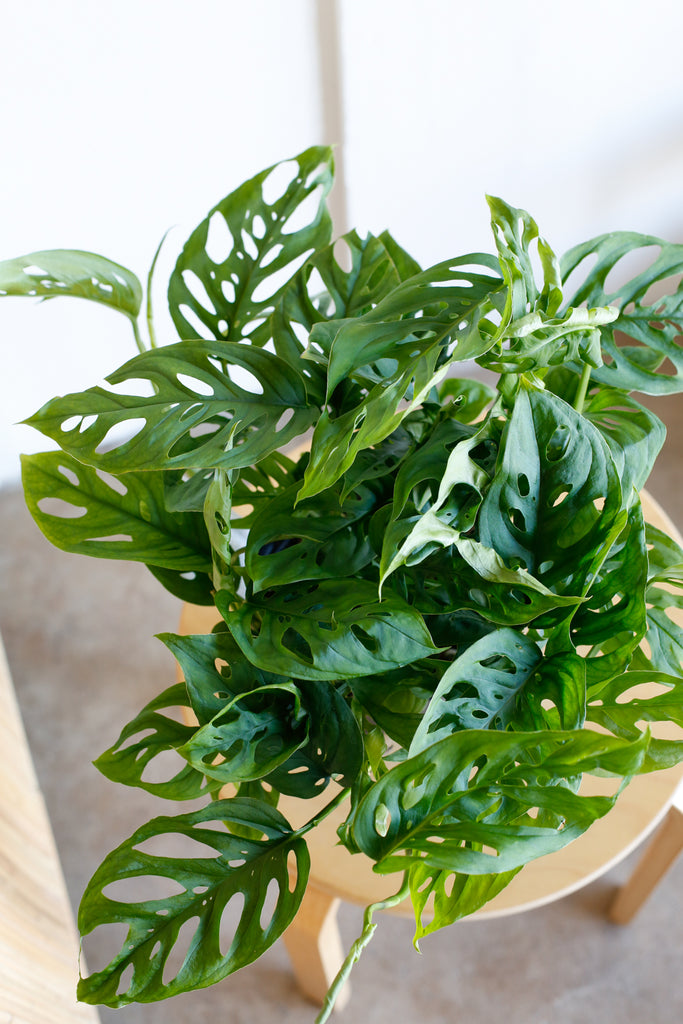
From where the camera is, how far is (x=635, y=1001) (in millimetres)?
1225

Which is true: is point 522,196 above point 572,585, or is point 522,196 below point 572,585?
above

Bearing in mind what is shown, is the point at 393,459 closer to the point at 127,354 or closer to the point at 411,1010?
the point at 411,1010

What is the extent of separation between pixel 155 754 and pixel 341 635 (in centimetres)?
20

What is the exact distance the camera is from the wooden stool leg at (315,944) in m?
0.95

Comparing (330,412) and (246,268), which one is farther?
(246,268)

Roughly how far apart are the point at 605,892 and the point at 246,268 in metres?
1.06

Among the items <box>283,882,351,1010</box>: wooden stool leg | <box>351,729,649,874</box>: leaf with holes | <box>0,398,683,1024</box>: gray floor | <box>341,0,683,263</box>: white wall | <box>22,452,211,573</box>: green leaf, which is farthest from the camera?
<box>341,0,683,263</box>: white wall

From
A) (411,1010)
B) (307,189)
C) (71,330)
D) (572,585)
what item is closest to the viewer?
(572,585)

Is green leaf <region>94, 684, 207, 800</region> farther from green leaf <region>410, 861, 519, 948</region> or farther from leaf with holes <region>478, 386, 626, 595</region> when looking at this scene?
leaf with holes <region>478, 386, 626, 595</region>

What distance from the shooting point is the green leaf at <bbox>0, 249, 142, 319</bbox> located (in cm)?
76

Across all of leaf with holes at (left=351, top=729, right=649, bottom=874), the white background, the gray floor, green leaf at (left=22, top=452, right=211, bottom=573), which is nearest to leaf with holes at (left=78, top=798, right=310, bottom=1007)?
leaf with holes at (left=351, top=729, right=649, bottom=874)

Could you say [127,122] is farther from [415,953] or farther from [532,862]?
[415,953]

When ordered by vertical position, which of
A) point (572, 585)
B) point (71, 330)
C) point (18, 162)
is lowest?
point (572, 585)

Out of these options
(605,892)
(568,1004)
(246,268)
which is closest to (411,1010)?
(568,1004)
